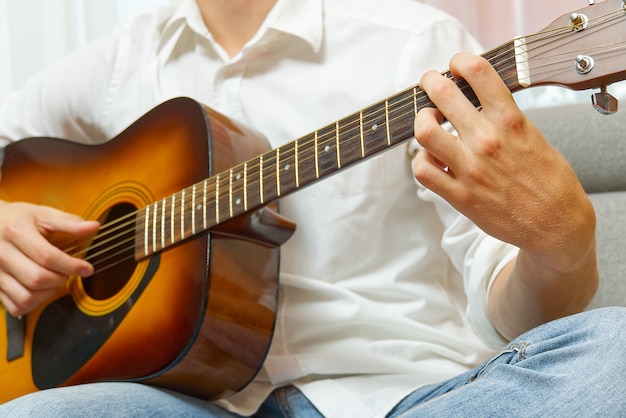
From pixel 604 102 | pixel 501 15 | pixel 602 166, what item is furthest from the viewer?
pixel 501 15

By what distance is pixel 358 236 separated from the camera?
112 cm

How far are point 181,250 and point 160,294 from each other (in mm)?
58

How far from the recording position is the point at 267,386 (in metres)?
1.09

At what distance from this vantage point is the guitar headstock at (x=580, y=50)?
0.74m

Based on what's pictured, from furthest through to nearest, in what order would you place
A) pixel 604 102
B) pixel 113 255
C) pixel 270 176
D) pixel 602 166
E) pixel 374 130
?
pixel 602 166 → pixel 113 255 → pixel 270 176 → pixel 374 130 → pixel 604 102

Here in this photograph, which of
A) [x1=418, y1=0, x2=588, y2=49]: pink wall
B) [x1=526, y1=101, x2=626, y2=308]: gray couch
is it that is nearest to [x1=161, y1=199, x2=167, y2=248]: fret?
[x1=526, y1=101, x2=626, y2=308]: gray couch

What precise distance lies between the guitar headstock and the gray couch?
55 cm

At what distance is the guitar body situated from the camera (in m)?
0.97

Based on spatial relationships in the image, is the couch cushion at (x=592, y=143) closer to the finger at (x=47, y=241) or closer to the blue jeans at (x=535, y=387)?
the blue jeans at (x=535, y=387)

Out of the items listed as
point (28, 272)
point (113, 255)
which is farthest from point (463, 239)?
point (28, 272)

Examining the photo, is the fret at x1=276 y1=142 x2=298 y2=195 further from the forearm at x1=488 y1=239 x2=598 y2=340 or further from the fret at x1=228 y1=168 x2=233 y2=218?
the forearm at x1=488 y1=239 x2=598 y2=340

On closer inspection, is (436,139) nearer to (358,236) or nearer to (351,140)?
(351,140)

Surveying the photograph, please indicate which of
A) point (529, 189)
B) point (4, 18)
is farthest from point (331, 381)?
point (4, 18)

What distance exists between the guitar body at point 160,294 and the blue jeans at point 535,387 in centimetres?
9
